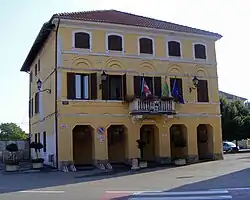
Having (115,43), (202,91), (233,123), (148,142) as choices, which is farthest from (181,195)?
(233,123)

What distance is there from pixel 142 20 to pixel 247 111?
26.2 meters

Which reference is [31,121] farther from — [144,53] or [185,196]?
[185,196]

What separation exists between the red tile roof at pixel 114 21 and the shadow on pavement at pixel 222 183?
44.8 feet

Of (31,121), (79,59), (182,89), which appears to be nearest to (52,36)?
(79,59)

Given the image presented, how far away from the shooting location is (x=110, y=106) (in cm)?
2652

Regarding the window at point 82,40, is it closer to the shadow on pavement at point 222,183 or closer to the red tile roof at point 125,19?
the red tile roof at point 125,19

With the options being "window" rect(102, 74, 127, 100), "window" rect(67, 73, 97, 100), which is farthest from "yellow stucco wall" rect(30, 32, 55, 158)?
"window" rect(102, 74, 127, 100)

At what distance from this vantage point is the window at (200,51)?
3011 centimetres

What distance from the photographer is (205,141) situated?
101ft

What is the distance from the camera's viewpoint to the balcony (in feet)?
86.0

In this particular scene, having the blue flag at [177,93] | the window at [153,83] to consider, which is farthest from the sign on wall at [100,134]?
the blue flag at [177,93]

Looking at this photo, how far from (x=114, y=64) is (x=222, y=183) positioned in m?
13.3

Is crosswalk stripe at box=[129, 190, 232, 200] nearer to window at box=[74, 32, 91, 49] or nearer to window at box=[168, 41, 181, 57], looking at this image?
window at box=[74, 32, 91, 49]

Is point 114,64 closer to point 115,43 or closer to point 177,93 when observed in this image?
point 115,43
